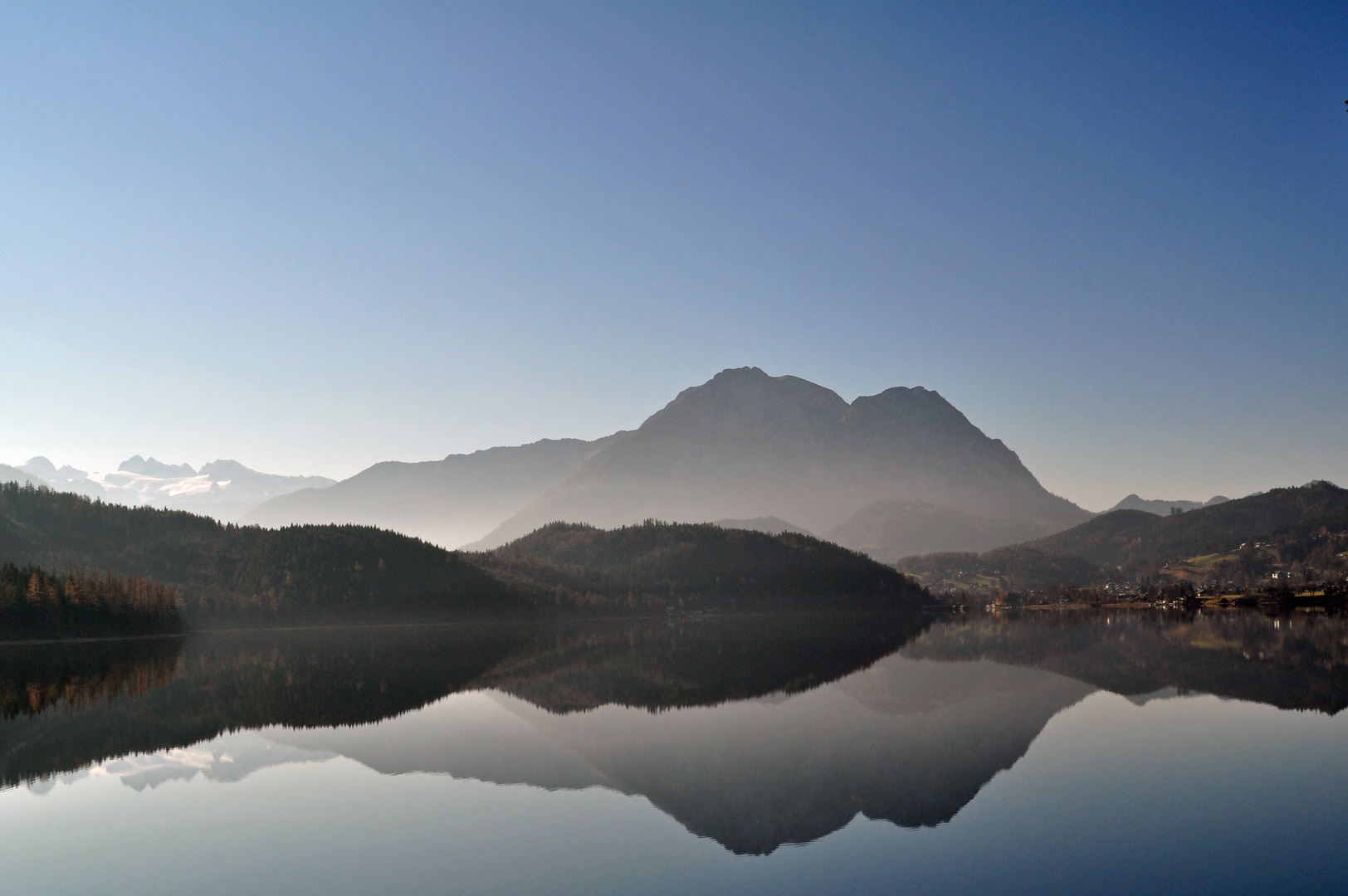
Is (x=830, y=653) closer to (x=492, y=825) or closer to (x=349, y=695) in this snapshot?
(x=349, y=695)

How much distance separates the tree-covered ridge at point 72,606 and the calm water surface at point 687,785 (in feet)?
335

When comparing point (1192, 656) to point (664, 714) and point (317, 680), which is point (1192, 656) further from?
point (317, 680)

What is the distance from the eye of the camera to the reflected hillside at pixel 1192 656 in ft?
205

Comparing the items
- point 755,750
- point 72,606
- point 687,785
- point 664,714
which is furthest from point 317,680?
point 72,606

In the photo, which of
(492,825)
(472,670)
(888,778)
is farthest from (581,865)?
(472,670)

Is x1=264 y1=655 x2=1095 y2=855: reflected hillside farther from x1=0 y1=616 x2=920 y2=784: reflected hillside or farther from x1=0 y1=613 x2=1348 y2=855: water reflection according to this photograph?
x1=0 y1=616 x2=920 y2=784: reflected hillside

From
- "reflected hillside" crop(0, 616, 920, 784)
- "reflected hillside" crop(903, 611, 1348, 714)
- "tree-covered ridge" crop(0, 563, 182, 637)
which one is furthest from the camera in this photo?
"tree-covered ridge" crop(0, 563, 182, 637)

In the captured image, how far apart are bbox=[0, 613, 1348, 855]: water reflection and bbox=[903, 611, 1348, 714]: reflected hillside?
528mm

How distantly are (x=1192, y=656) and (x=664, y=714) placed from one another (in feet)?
227

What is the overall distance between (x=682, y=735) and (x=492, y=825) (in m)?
18.2

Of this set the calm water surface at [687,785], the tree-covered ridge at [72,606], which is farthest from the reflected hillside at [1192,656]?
the tree-covered ridge at [72,606]

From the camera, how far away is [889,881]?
23.0 m

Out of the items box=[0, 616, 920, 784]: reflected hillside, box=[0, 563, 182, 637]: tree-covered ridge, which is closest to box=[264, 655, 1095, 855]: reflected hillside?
box=[0, 616, 920, 784]: reflected hillside

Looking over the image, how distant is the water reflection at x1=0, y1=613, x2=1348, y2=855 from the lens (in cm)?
3447
